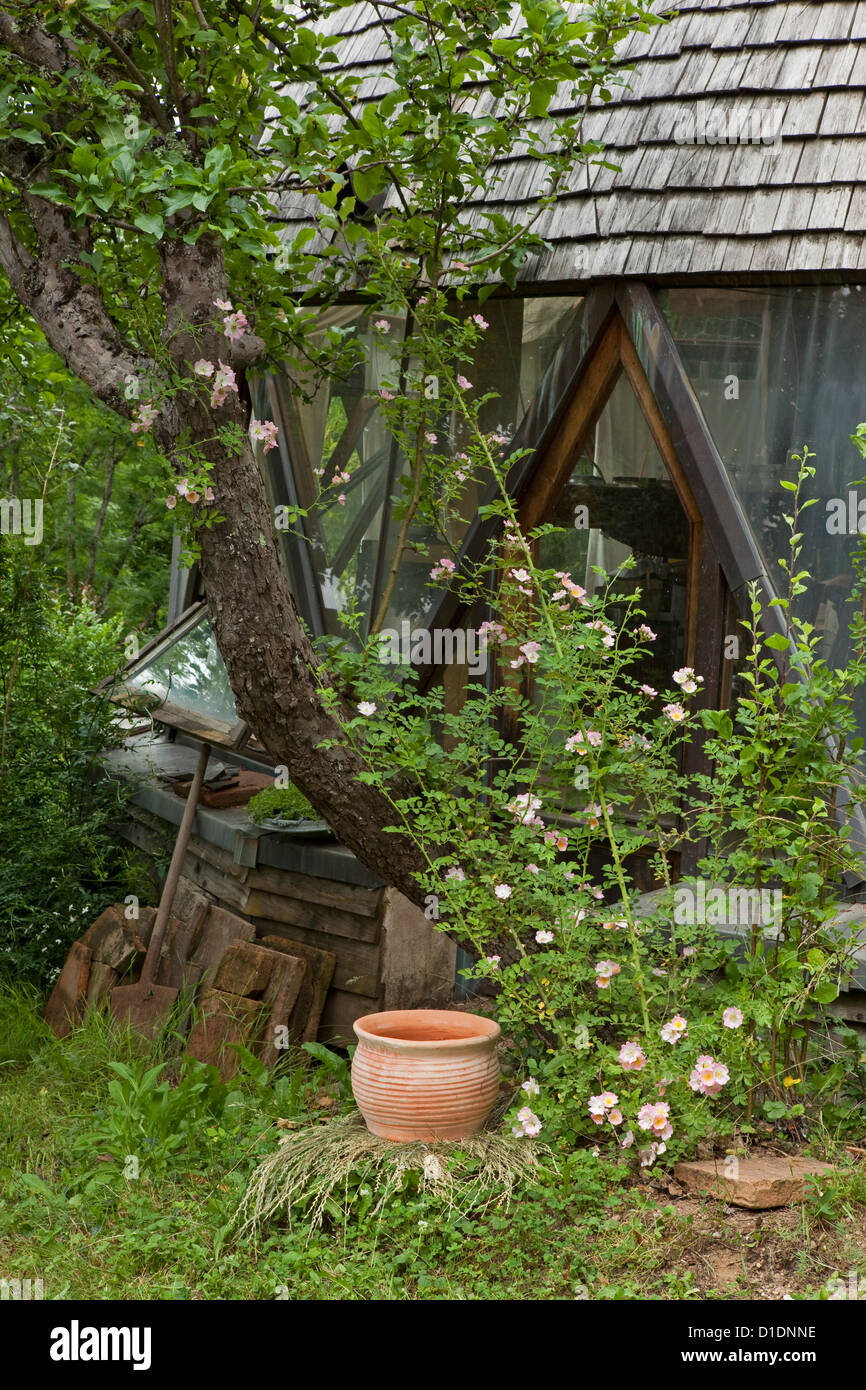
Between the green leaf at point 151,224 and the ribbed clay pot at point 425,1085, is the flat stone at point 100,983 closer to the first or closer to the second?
the ribbed clay pot at point 425,1085

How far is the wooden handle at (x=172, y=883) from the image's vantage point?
505cm

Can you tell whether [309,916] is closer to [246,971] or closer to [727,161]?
[246,971]

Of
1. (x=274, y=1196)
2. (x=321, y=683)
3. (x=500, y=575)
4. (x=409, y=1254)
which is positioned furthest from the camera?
(x=500, y=575)

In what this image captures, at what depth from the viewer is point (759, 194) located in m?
4.09

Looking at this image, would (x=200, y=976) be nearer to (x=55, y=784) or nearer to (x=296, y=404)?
(x=55, y=784)

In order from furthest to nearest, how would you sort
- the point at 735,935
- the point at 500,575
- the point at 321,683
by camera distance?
1. the point at 500,575
2. the point at 321,683
3. the point at 735,935

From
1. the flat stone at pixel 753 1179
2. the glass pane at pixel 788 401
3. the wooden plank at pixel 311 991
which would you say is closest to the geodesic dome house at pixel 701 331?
the glass pane at pixel 788 401

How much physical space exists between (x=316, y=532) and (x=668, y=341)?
194cm

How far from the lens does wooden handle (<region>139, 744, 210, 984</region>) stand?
16.6 feet

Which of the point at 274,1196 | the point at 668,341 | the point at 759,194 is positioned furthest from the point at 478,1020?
the point at 759,194

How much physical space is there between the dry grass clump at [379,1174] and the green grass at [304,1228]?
2 centimetres

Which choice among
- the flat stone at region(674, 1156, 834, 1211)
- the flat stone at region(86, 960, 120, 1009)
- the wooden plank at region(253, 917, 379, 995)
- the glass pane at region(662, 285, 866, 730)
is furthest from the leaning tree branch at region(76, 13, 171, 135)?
the flat stone at region(674, 1156, 834, 1211)

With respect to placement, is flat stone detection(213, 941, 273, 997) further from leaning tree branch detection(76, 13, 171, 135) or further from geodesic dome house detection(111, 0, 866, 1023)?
leaning tree branch detection(76, 13, 171, 135)

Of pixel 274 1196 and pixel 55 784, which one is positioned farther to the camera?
pixel 55 784
